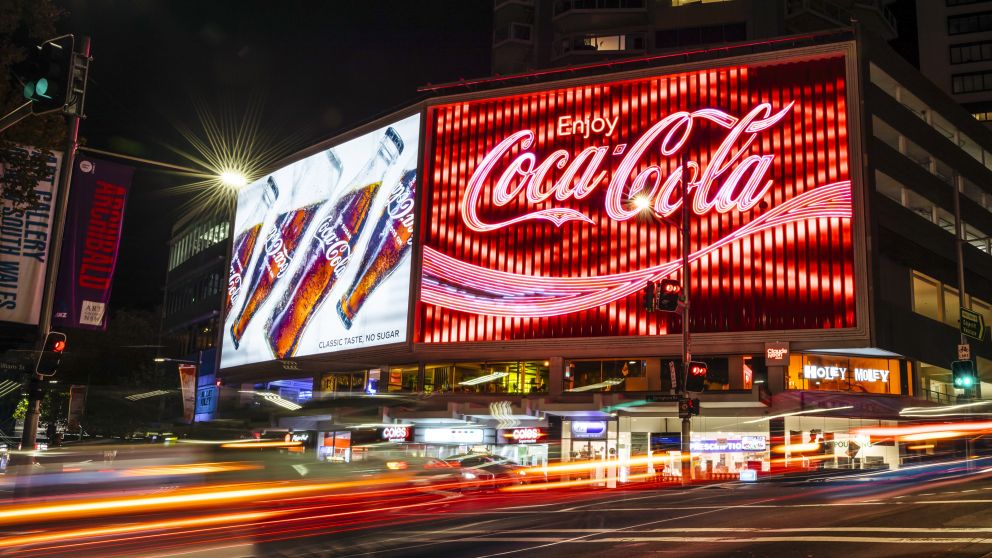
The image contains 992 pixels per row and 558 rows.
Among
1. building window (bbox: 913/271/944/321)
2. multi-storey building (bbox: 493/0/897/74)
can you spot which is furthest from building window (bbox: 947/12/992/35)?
building window (bbox: 913/271/944/321)

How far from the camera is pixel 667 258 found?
4256 cm

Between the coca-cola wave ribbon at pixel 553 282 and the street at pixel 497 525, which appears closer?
the street at pixel 497 525

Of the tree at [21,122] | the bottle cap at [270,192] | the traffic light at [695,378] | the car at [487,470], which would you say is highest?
the bottle cap at [270,192]

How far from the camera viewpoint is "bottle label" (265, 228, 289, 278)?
60562 mm

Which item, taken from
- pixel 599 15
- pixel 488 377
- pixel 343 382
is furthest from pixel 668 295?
pixel 599 15

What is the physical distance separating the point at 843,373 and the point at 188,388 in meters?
42.0

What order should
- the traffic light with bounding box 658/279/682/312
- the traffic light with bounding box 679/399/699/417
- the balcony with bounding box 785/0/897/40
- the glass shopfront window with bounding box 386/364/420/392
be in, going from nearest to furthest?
1. the traffic light with bounding box 658/279/682/312
2. the traffic light with bounding box 679/399/699/417
3. the glass shopfront window with bounding box 386/364/420/392
4. the balcony with bounding box 785/0/897/40

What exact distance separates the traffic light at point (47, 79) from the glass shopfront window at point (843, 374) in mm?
35289

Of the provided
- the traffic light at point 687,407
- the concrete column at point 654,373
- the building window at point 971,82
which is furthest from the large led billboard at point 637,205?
the building window at point 971,82

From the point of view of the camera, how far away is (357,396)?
15.0 m

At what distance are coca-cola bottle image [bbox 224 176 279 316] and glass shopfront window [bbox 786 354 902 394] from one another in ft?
130

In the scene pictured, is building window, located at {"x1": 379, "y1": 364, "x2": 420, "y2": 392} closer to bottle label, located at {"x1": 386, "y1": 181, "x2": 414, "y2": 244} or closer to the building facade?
the building facade

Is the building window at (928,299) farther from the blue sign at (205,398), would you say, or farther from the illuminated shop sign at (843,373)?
the blue sign at (205,398)

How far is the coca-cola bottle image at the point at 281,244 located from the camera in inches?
2288
